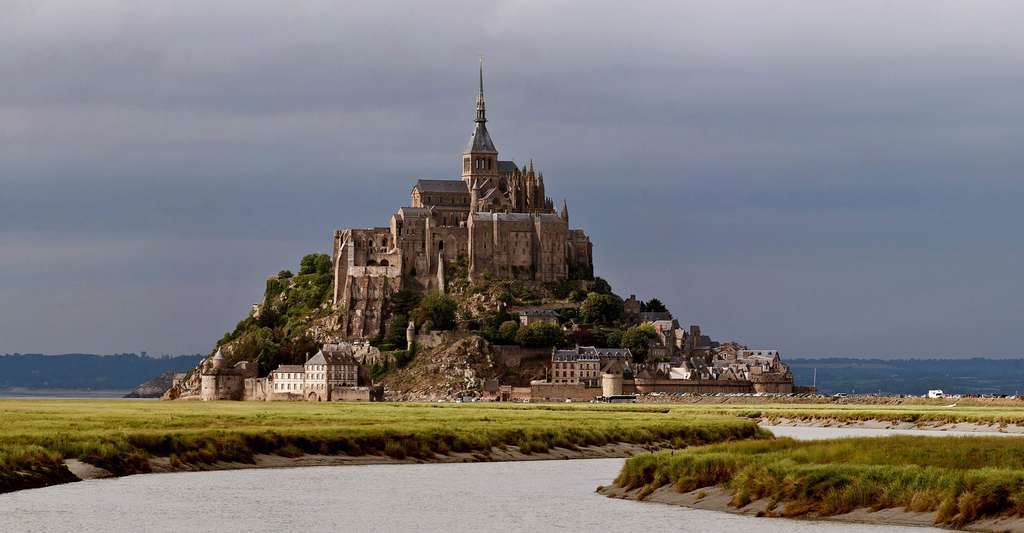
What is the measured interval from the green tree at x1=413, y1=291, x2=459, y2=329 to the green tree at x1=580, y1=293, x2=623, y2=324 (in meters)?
13.0

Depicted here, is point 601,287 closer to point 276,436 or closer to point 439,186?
point 439,186

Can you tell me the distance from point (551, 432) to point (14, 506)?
32.8 meters

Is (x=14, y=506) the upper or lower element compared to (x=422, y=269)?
lower

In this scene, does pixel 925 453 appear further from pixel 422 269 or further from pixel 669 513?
pixel 422 269

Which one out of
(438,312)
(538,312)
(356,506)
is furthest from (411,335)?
(356,506)

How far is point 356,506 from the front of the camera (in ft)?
163

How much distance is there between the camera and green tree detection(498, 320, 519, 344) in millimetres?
162625

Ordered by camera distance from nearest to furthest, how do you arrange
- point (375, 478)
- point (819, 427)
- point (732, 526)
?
point (732, 526) < point (375, 478) < point (819, 427)

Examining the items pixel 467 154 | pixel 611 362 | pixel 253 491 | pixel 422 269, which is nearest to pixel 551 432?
pixel 253 491

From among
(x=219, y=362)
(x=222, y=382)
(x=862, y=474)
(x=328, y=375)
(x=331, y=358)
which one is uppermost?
(x=331, y=358)

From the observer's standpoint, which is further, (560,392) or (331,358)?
(560,392)

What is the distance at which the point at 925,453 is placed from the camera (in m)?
46.3

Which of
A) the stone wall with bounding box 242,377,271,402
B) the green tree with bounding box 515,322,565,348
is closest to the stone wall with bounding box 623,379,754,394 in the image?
the green tree with bounding box 515,322,565,348

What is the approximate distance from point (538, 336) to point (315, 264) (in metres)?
35.2
